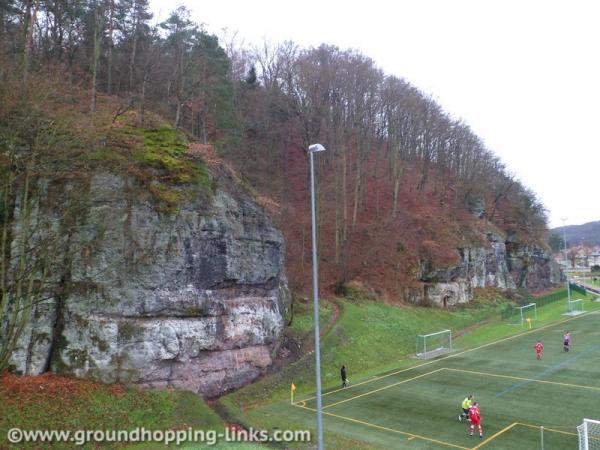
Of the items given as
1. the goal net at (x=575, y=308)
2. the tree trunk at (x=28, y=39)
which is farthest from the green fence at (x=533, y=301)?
the tree trunk at (x=28, y=39)

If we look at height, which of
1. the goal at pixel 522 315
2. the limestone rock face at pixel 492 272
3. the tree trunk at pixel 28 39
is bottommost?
the goal at pixel 522 315

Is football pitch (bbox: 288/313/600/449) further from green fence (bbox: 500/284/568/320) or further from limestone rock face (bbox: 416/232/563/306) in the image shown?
limestone rock face (bbox: 416/232/563/306)

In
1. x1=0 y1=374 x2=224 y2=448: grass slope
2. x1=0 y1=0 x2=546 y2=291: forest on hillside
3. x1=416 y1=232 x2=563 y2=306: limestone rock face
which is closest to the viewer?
x1=0 y1=374 x2=224 y2=448: grass slope

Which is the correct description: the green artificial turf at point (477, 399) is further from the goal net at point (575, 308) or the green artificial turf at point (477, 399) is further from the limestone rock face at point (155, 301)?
the goal net at point (575, 308)

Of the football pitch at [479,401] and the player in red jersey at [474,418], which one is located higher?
the player in red jersey at [474,418]

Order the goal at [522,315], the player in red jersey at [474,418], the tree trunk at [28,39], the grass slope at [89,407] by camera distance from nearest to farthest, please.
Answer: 1. the grass slope at [89,407]
2. the player in red jersey at [474,418]
3. the tree trunk at [28,39]
4. the goal at [522,315]

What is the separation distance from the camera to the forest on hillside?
112ft

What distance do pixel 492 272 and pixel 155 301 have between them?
53.3 meters

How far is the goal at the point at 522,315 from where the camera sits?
50881mm

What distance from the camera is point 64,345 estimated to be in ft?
70.9

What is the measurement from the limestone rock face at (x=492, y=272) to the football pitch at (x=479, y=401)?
568 inches

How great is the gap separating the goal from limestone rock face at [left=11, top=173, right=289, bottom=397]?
33.9 metres

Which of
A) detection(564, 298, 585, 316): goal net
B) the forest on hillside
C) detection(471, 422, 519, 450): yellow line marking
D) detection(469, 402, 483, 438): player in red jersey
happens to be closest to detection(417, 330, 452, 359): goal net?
the forest on hillside

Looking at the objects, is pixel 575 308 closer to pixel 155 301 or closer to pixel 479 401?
pixel 479 401
